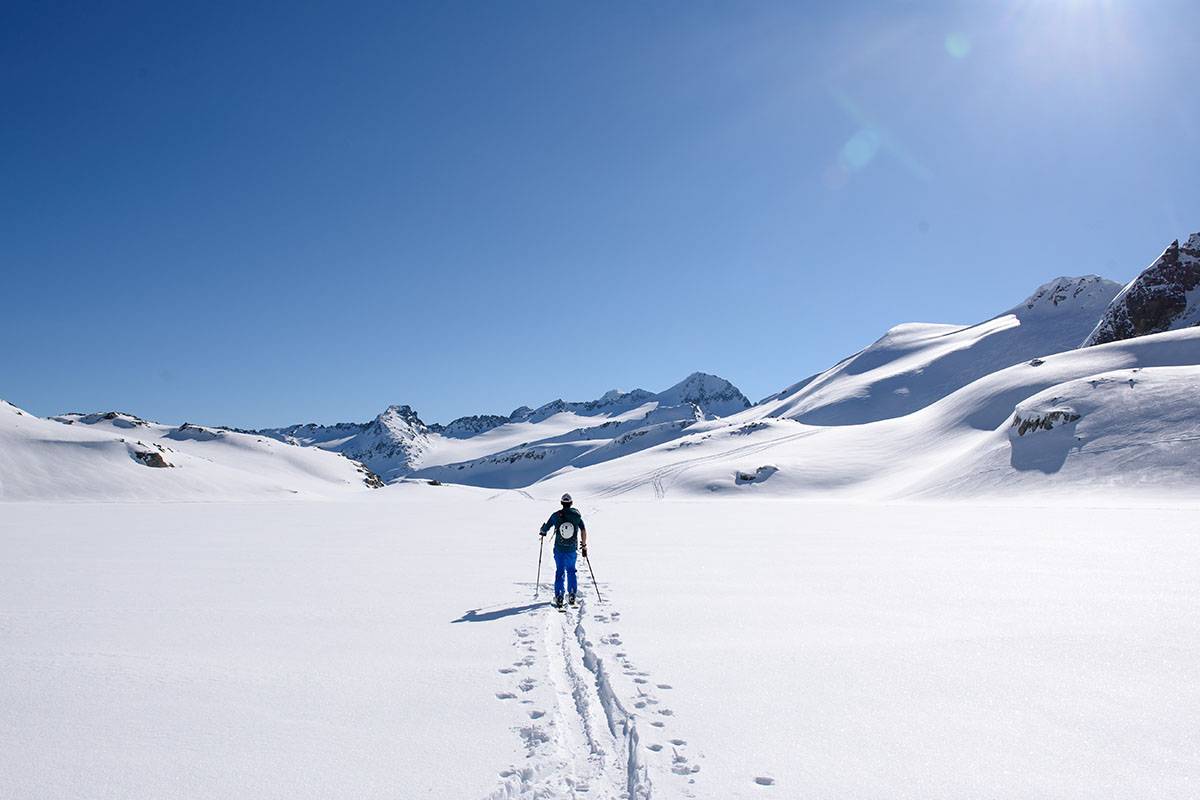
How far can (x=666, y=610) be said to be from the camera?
9672 mm

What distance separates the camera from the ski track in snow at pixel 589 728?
4.50m

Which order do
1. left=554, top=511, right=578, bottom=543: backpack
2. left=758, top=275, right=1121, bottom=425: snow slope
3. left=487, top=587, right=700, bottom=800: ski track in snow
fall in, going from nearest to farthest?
left=487, top=587, right=700, bottom=800: ski track in snow
left=554, top=511, right=578, bottom=543: backpack
left=758, top=275, right=1121, bottom=425: snow slope

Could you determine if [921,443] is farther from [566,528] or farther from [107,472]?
[107,472]

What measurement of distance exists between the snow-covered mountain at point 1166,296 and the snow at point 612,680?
87.2 metres

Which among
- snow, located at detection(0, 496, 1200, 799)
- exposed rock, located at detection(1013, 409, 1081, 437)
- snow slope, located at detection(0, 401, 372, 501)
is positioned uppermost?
snow slope, located at detection(0, 401, 372, 501)

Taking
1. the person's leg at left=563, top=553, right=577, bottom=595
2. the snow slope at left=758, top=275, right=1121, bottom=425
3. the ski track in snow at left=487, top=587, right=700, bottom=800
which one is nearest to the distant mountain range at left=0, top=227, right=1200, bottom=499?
the snow slope at left=758, top=275, right=1121, bottom=425

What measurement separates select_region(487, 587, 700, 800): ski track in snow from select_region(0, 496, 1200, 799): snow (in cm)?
3

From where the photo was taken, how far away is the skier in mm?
10605

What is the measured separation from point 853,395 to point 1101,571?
152m

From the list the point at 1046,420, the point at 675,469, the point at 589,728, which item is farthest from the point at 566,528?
the point at 675,469

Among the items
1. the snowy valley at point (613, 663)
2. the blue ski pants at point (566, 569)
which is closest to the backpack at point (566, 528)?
the blue ski pants at point (566, 569)

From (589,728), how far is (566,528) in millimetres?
5793

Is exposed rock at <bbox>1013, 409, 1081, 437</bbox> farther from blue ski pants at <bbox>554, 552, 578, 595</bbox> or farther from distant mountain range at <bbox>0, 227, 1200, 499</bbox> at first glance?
Result: blue ski pants at <bbox>554, 552, 578, 595</bbox>

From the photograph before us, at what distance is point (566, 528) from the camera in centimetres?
1123
